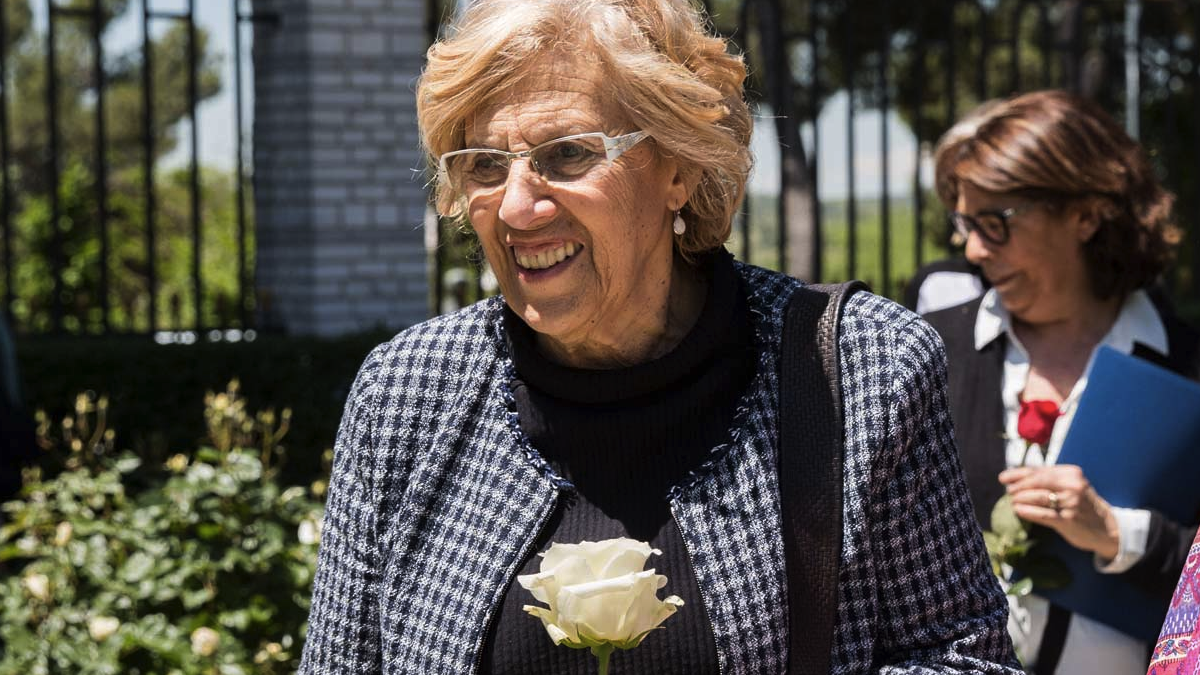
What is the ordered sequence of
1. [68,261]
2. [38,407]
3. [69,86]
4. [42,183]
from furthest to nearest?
[69,86] → [42,183] → [68,261] → [38,407]

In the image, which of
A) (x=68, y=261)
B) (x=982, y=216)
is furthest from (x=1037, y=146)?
(x=68, y=261)

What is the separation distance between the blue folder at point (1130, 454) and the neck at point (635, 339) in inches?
38.6

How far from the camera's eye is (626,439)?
179 cm

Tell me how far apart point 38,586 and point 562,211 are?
202 cm

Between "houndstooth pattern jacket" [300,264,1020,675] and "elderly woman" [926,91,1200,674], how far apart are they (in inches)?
38.6

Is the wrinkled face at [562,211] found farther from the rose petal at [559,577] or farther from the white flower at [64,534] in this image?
the white flower at [64,534]

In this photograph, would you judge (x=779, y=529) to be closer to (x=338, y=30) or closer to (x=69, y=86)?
(x=338, y=30)

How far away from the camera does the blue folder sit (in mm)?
2502

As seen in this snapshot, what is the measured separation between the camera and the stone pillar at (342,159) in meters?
6.10

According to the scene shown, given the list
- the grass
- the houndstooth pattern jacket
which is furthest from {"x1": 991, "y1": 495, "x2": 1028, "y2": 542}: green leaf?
the houndstooth pattern jacket

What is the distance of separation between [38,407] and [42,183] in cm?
1638

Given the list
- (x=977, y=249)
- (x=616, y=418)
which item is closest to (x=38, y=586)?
(x=616, y=418)

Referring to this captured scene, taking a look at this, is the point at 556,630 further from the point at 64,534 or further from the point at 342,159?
the point at 342,159

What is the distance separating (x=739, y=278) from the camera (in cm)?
192
